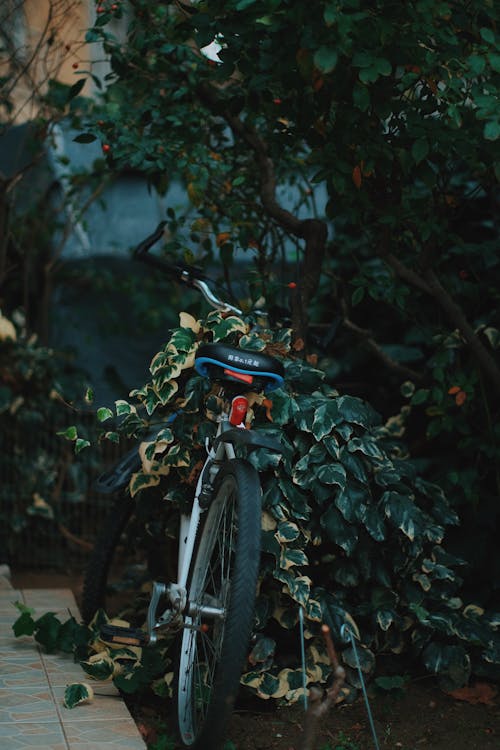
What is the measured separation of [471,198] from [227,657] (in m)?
2.59

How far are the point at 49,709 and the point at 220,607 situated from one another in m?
0.77

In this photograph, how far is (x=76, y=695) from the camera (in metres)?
3.19

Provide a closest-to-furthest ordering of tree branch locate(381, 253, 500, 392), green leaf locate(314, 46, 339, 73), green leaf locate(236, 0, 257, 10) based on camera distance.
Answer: green leaf locate(314, 46, 339, 73)
green leaf locate(236, 0, 257, 10)
tree branch locate(381, 253, 500, 392)

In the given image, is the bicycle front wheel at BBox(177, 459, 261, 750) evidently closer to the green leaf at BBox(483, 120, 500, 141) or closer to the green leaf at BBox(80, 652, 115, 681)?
the green leaf at BBox(80, 652, 115, 681)

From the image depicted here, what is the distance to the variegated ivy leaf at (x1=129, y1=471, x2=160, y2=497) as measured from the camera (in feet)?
11.8

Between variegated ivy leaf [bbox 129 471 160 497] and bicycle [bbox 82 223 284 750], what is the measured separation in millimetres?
247

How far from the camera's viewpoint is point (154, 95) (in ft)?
14.5

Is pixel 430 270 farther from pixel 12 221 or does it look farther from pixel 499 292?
pixel 12 221

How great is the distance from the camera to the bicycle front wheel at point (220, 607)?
261cm

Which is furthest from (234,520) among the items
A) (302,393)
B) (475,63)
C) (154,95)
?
(154,95)

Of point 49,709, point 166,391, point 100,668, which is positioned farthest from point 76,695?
point 166,391

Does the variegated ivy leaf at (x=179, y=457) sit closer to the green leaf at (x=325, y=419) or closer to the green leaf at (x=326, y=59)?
the green leaf at (x=325, y=419)

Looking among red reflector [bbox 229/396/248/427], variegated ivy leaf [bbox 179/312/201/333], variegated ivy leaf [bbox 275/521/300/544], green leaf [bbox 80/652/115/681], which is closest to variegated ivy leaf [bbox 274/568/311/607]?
variegated ivy leaf [bbox 275/521/300/544]

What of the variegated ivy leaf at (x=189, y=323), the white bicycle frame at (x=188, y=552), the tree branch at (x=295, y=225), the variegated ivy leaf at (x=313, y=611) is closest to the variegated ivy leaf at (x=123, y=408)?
the variegated ivy leaf at (x=189, y=323)
